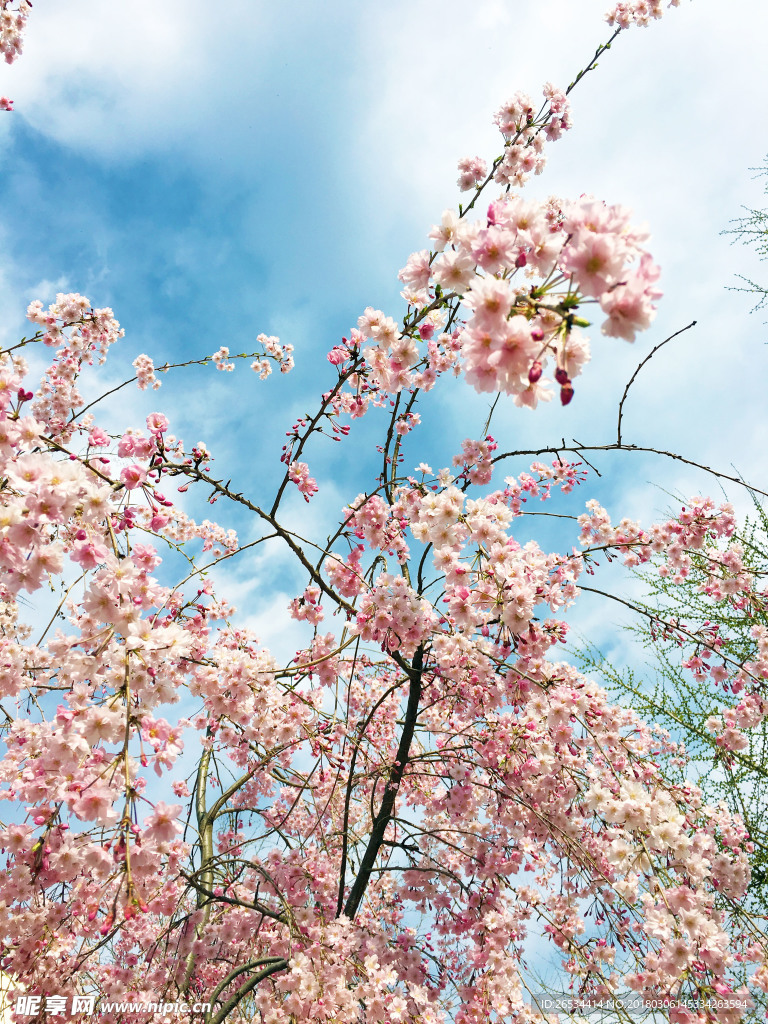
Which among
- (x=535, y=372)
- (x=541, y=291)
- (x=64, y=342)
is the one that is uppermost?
(x=64, y=342)

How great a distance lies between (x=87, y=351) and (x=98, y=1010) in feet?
19.8

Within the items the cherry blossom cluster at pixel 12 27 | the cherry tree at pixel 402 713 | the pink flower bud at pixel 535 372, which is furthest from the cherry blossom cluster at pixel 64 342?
the pink flower bud at pixel 535 372

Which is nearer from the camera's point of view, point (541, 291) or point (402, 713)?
point (541, 291)

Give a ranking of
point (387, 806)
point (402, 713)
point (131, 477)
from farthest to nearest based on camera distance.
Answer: point (402, 713)
point (387, 806)
point (131, 477)

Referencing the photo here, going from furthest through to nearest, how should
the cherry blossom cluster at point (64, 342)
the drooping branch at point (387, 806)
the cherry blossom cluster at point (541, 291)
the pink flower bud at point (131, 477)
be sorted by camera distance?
the cherry blossom cluster at point (64, 342) → the drooping branch at point (387, 806) → the pink flower bud at point (131, 477) → the cherry blossom cluster at point (541, 291)

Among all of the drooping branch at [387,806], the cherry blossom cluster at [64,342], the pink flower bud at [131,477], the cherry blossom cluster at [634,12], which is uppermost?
the cherry blossom cluster at [634,12]

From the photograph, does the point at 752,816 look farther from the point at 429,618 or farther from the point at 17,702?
the point at 17,702

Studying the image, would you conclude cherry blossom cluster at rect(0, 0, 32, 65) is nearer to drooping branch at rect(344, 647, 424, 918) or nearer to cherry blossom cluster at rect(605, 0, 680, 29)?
cherry blossom cluster at rect(605, 0, 680, 29)

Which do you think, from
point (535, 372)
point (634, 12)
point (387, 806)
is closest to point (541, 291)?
point (535, 372)

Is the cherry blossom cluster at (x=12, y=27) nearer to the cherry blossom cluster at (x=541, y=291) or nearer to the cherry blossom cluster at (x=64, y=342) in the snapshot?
the cherry blossom cluster at (x=64, y=342)

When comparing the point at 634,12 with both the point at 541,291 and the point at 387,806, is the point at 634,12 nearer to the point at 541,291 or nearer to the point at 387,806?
the point at 541,291

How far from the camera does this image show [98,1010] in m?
3.81

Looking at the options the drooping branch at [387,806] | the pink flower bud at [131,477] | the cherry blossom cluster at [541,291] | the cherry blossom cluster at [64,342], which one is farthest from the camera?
the cherry blossom cluster at [64,342]

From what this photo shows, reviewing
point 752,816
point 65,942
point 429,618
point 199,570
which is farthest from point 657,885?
point 752,816
